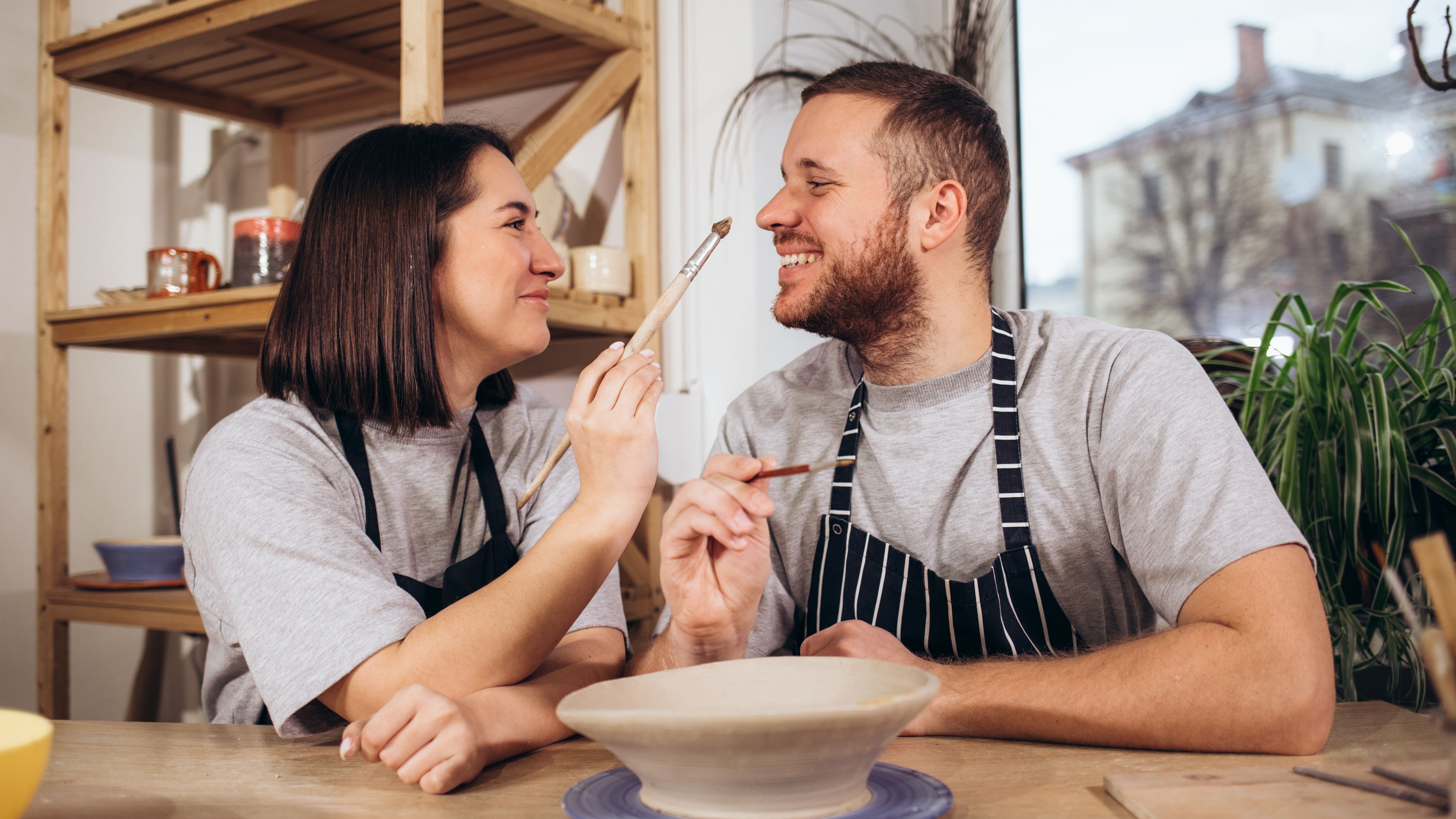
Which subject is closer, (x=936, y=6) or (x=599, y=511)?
(x=599, y=511)

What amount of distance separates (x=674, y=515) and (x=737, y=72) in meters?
1.30

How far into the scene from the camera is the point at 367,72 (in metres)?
2.28

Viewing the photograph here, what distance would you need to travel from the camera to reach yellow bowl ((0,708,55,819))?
584 millimetres

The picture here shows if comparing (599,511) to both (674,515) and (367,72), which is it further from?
(367,72)

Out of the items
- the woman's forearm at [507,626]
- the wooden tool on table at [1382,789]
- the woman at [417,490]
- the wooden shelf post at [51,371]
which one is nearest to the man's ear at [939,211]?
the woman at [417,490]

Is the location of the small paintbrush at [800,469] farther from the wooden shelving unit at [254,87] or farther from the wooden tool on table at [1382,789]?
the wooden shelving unit at [254,87]

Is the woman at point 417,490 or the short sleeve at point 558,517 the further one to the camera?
the short sleeve at point 558,517

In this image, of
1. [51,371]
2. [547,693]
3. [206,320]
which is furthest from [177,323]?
[547,693]

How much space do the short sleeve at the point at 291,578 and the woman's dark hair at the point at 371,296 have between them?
156 millimetres

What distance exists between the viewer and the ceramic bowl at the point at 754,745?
2.00 feet

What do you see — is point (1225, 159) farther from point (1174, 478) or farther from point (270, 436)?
point (270, 436)

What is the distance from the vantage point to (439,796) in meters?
0.78

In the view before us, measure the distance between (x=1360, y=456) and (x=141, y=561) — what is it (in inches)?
87.5

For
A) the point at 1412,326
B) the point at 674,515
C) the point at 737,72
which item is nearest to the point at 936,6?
the point at 737,72
